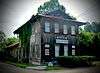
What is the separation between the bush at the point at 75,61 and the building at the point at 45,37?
9cm

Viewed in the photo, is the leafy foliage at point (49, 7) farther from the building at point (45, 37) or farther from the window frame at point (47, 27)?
the window frame at point (47, 27)

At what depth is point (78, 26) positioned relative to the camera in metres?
5.05

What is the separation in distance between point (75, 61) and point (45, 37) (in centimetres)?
74

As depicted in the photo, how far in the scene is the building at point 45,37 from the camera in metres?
4.76

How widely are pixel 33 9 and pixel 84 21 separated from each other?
100cm

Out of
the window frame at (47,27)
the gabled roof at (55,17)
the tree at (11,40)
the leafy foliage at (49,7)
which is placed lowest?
the tree at (11,40)

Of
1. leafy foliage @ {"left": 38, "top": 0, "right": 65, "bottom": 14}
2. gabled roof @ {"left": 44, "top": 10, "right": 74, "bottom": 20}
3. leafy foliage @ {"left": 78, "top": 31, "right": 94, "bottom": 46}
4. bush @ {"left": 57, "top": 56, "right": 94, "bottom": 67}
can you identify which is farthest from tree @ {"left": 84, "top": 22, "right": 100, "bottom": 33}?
leafy foliage @ {"left": 38, "top": 0, "right": 65, "bottom": 14}

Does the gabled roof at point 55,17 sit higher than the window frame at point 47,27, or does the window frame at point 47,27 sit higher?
the gabled roof at point 55,17

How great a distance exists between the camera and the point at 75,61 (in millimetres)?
5012

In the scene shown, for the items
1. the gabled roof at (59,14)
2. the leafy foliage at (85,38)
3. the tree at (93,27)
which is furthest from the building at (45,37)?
the tree at (93,27)

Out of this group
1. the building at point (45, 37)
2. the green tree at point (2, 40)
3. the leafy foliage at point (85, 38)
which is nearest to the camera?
the green tree at point (2, 40)

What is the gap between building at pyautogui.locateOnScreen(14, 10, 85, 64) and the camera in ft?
15.6

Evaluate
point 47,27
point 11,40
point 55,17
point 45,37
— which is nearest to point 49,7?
point 55,17

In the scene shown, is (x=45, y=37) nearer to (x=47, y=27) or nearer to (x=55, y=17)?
(x=47, y=27)
